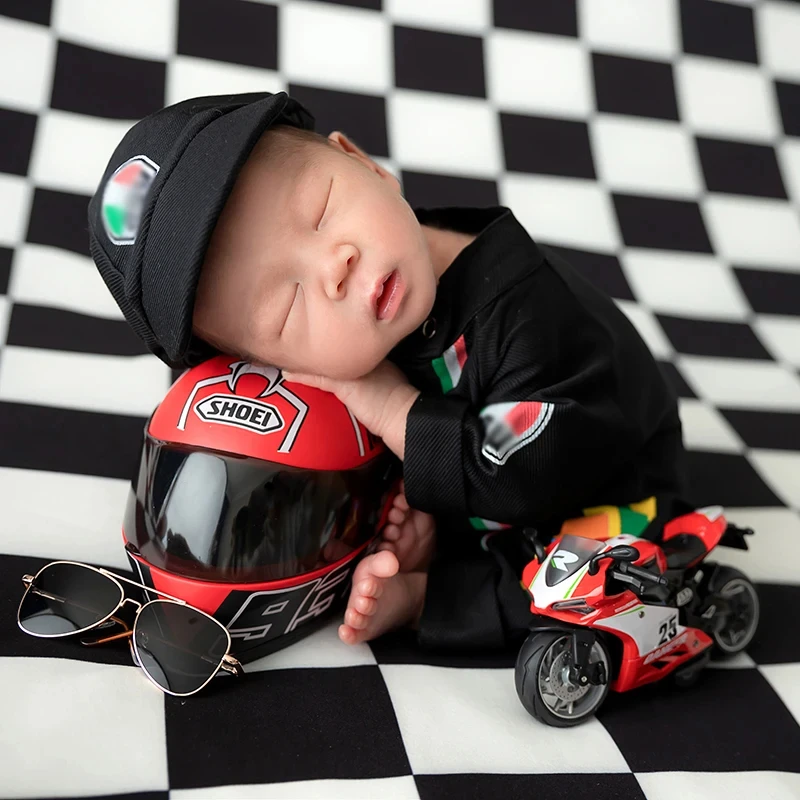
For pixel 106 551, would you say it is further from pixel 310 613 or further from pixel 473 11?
pixel 473 11

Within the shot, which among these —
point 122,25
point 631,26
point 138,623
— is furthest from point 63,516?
point 631,26

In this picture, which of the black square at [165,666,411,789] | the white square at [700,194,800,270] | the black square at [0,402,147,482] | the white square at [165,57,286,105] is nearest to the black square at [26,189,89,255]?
the white square at [165,57,286,105]

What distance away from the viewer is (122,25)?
168 centimetres

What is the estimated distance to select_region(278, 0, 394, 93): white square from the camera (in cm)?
174

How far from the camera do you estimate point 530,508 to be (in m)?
0.94

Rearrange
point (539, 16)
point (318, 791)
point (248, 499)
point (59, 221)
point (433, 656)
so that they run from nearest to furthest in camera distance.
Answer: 1. point (318, 791)
2. point (248, 499)
3. point (433, 656)
4. point (59, 221)
5. point (539, 16)

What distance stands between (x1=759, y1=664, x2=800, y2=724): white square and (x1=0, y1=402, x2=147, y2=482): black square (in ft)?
2.36

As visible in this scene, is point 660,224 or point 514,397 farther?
point 660,224

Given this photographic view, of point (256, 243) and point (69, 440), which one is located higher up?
point (256, 243)

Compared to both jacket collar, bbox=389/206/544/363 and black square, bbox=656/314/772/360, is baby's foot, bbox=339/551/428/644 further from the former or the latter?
black square, bbox=656/314/772/360

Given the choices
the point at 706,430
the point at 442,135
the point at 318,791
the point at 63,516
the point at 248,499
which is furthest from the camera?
the point at 442,135

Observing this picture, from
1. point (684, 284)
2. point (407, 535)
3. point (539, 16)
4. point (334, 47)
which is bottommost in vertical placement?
point (407, 535)

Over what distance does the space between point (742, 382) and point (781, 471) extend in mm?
235

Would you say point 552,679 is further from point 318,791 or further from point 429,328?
point 429,328
